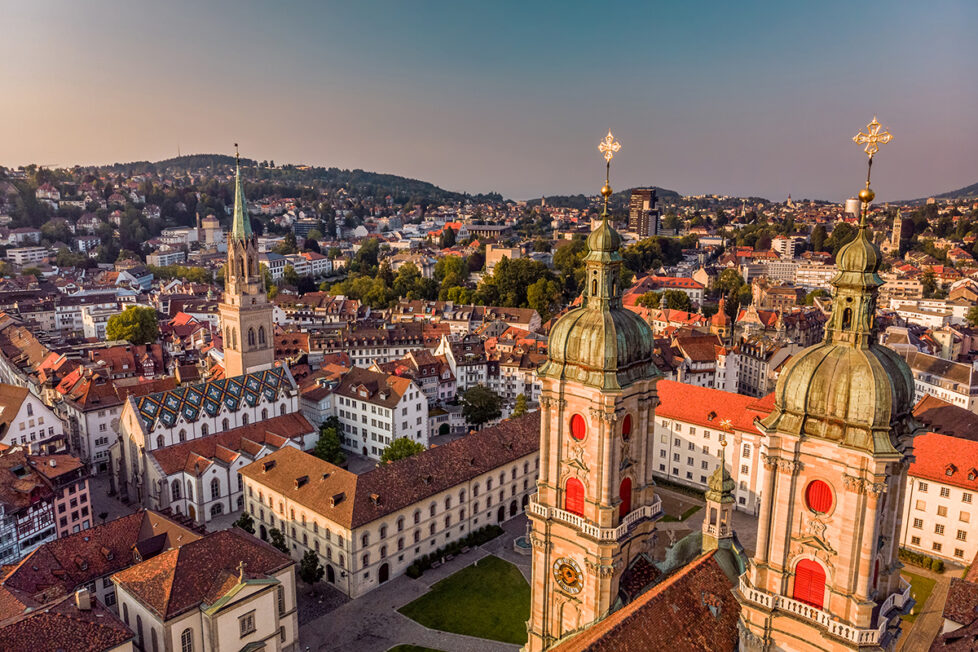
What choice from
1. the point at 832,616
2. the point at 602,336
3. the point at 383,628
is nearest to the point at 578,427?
the point at 602,336

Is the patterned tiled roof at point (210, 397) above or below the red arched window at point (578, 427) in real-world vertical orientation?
below

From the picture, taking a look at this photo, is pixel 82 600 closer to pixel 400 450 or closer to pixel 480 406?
pixel 400 450

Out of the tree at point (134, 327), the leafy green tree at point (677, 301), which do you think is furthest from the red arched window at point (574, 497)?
the leafy green tree at point (677, 301)

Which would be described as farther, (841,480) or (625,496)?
(625,496)

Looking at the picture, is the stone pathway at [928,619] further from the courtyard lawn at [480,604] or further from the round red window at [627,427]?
the round red window at [627,427]

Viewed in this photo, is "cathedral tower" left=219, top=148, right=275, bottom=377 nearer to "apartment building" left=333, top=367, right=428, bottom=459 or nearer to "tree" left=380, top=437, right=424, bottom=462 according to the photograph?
"apartment building" left=333, top=367, right=428, bottom=459

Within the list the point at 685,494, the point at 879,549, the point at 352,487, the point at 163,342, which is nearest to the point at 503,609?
the point at 352,487

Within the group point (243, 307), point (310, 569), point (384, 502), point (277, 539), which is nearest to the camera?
point (310, 569)
